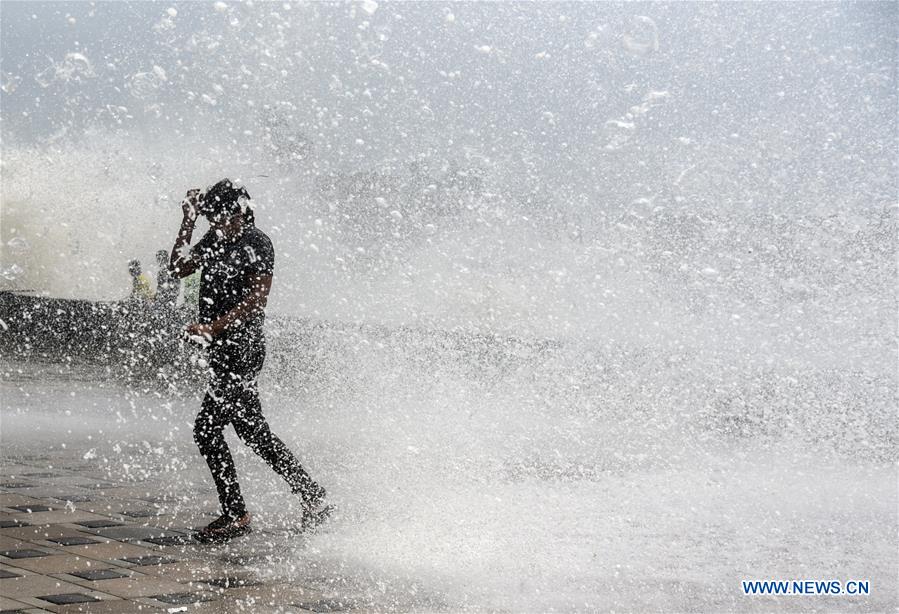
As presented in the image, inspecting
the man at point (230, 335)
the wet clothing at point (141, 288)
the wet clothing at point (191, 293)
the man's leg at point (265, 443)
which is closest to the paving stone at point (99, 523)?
the man at point (230, 335)

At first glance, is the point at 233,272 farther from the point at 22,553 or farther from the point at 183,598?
the point at 183,598

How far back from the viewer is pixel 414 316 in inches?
929

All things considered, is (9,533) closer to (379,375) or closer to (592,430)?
(592,430)

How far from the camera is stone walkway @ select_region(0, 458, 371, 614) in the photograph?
10.9ft

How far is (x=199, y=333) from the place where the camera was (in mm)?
4234

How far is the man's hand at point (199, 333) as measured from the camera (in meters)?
4.24

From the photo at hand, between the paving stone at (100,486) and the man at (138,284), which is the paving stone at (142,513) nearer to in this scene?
the paving stone at (100,486)

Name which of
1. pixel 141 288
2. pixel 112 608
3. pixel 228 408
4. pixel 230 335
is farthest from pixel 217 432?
pixel 141 288

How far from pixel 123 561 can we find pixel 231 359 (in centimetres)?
94

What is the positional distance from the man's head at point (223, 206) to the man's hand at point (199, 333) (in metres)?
0.46

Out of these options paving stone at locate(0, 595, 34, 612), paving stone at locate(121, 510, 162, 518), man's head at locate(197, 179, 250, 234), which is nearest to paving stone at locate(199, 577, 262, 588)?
paving stone at locate(0, 595, 34, 612)

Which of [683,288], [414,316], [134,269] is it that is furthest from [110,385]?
[414,316]

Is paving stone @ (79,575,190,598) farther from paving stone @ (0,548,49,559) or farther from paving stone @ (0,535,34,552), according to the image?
paving stone @ (0,535,34,552)

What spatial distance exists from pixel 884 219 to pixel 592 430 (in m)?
5.55
